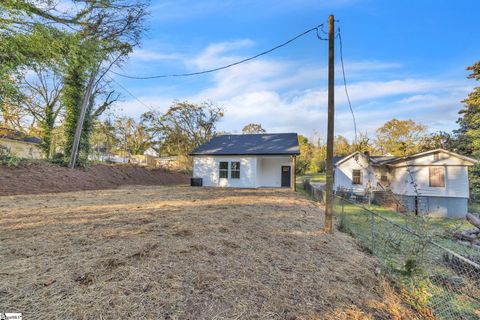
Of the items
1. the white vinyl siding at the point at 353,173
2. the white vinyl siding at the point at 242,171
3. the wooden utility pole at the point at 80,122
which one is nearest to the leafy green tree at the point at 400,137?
the white vinyl siding at the point at 353,173

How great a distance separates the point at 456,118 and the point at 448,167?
12506 mm

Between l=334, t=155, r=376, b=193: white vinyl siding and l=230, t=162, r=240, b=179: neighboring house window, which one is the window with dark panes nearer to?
l=230, t=162, r=240, b=179: neighboring house window

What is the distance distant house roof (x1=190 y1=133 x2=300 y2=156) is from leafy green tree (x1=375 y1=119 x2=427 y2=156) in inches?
887

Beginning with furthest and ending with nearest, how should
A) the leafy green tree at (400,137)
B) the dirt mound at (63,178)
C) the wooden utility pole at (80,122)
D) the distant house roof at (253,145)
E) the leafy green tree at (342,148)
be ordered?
1. the leafy green tree at (342,148)
2. the leafy green tree at (400,137)
3. the distant house roof at (253,145)
4. the wooden utility pole at (80,122)
5. the dirt mound at (63,178)

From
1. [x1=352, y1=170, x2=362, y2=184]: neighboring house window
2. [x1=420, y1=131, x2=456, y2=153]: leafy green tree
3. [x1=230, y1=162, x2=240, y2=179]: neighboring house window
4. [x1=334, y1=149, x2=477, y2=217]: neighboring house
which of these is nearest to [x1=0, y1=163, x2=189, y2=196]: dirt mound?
[x1=230, y1=162, x2=240, y2=179]: neighboring house window

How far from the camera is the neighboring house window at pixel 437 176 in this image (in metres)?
14.4

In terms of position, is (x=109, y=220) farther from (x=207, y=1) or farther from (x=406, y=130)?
(x=406, y=130)

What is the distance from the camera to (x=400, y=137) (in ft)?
109

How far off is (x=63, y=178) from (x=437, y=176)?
77.3 feet

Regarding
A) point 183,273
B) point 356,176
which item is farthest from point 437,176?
point 183,273

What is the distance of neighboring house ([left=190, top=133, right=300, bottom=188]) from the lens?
53.5 feet

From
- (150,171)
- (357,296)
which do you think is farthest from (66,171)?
(357,296)

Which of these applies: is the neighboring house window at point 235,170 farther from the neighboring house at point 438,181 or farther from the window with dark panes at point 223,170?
the neighboring house at point 438,181

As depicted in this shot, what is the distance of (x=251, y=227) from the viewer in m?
5.32
